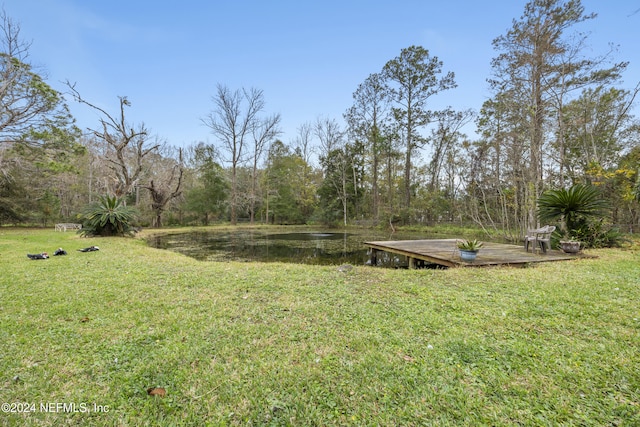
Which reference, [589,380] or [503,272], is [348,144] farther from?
[589,380]

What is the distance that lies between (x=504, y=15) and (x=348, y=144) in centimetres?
1444

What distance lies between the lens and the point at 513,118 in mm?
11641

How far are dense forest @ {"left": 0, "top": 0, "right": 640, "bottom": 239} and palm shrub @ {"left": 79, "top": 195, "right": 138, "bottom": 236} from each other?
1.88 feet

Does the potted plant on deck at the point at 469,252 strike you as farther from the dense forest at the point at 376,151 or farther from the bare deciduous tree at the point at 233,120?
the bare deciduous tree at the point at 233,120

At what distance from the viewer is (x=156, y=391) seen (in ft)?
5.59

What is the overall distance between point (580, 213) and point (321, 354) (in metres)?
9.00

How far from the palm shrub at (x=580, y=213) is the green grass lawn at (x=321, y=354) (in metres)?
4.15

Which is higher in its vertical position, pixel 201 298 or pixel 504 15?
pixel 504 15

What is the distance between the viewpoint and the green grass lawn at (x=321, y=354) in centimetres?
155

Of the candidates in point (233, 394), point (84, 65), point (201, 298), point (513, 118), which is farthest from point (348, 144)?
point (233, 394)

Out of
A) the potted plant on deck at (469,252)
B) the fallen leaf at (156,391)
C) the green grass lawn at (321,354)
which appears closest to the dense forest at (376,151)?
the potted plant on deck at (469,252)

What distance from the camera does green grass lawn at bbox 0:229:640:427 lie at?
1.55 m

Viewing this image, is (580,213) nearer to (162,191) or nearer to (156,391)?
(156,391)

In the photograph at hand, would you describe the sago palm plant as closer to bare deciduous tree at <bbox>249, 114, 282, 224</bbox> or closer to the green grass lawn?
the green grass lawn
